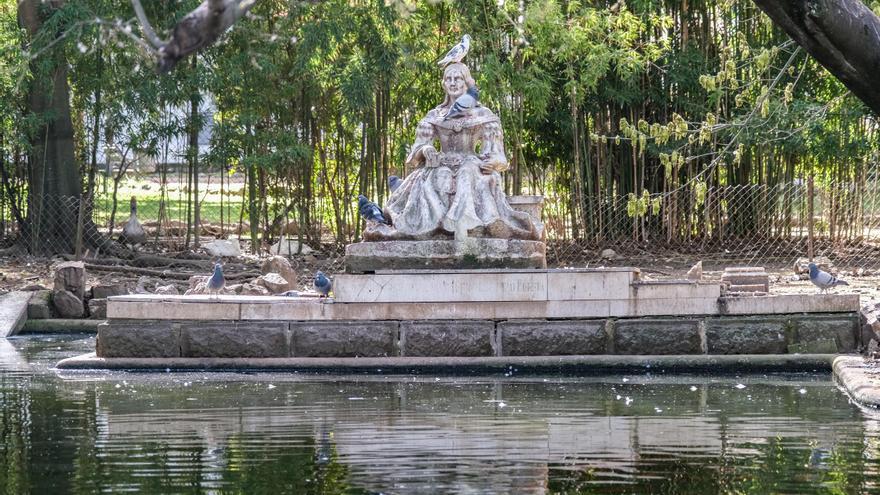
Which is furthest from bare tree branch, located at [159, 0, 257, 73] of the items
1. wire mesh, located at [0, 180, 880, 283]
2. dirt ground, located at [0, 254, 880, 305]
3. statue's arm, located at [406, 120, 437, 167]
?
wire mesh, located at [0, 180, 880, 283]

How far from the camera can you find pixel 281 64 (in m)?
17.0

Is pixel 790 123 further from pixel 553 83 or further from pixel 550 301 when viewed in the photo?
pixel 550 301

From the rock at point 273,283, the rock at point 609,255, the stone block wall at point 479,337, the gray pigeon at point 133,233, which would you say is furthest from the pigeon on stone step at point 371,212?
the gray pigeon at point 133,233

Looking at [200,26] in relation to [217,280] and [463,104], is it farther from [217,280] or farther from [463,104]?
[463,104]

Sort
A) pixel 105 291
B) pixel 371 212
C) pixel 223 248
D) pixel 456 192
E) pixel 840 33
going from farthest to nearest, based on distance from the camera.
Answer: pixel 223 248, pixel 105 291, pixel 456 192, pixel 371 212, pixel 840 33

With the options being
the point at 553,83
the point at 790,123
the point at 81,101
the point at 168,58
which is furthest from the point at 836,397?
the point at 81,101

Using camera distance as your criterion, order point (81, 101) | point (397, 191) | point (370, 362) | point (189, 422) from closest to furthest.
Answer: point (189, 422)
point (370, 362)
point (397, 191)
point (81, 101)

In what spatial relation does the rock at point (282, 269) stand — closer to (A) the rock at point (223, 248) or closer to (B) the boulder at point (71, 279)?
(B) the boulder at point (71, 279)

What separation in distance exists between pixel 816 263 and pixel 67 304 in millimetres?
7717

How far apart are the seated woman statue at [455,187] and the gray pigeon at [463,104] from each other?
0.03 metres

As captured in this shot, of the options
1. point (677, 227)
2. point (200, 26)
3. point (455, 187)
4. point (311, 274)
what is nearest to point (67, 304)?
point (311, 274)

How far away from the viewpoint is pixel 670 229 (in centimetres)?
1669

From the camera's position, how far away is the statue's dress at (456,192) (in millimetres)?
10906

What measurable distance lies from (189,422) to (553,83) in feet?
32.9
